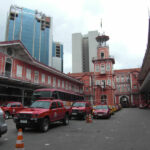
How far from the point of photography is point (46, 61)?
11600 centimetres

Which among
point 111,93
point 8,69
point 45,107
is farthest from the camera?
point 111,93

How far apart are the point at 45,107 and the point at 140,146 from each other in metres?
5.62

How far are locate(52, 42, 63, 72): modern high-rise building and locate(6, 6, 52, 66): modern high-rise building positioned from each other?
975 centimetres

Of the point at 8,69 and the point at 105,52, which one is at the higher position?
the point at 105,52

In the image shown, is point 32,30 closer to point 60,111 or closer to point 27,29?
point 27,29

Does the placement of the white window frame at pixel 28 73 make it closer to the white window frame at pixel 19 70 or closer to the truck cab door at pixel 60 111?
the white window frame at pixel 19 70

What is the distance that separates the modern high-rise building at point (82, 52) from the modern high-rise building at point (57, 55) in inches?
702

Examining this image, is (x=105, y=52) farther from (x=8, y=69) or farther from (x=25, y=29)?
(x=25, y=29)

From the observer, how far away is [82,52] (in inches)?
4806

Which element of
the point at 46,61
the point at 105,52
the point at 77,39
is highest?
the point at 77,39

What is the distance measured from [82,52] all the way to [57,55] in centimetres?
2307

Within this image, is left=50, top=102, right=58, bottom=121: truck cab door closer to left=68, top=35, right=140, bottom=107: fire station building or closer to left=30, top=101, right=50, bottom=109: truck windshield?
left=30, top=101, right=50, bottom=109: truck windshield

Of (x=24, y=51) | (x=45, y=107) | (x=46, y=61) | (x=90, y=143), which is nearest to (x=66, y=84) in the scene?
(x=24, y=51)

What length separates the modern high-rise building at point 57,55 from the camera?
129 metres
